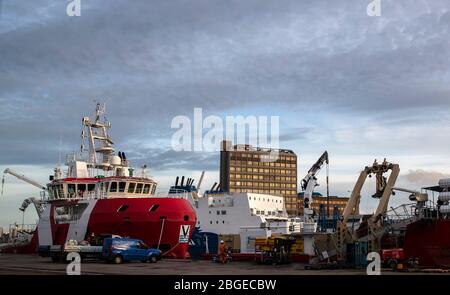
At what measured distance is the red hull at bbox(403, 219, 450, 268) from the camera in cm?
3192

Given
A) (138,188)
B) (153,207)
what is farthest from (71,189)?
(153,207)

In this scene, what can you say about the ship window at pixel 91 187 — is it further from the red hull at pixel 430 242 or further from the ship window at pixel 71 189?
the red hull at pixel 430 242

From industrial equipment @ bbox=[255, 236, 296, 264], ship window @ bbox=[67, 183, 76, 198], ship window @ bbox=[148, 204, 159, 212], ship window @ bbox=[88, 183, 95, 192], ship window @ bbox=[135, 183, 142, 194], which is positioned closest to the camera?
industrial equipment @ bbox=[255, 236, 296, 264]

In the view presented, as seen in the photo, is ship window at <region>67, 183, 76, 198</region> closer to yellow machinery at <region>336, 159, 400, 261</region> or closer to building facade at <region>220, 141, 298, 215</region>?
yellow machinery at <region>336, 159, 400, 261</region>

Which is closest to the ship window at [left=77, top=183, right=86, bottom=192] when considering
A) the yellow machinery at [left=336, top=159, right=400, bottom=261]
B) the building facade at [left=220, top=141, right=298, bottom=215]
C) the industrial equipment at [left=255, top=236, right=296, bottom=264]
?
the industrial equipment at [left=255, top=236, right=296, bottom=264]

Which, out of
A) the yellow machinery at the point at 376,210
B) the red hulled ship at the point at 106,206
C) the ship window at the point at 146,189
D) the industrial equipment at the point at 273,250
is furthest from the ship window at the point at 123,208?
the yellow machinery at the point at 376,210

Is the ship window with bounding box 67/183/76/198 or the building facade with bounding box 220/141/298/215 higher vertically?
the building facade with bounding box 220/141/298/215

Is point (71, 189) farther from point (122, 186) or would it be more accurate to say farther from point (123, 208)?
point (123, 208)

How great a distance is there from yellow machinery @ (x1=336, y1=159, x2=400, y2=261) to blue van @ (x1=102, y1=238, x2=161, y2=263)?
1240cm

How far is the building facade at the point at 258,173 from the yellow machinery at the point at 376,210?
140264mm

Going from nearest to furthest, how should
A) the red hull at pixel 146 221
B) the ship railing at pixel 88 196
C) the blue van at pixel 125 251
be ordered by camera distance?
the blue van at pixel 125 251, the red hull at pixel 146 221, the ship railing at pixel 88 196

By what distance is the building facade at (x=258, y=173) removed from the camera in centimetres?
18325
